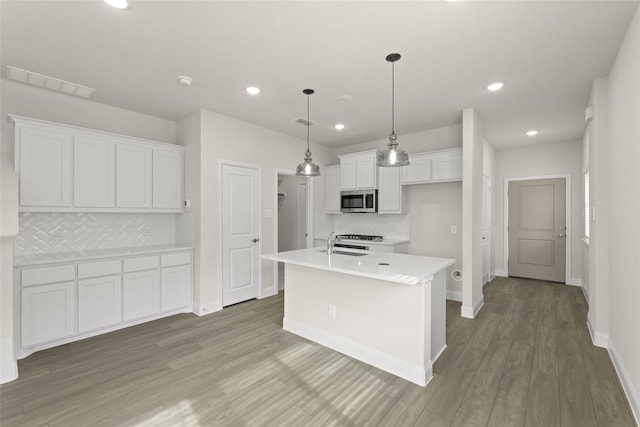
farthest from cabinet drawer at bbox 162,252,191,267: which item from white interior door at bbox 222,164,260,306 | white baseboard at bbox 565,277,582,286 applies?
white baseboard at bbox 565,277,582,286

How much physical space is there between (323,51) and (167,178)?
281 cm

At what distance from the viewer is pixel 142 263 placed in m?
3.62

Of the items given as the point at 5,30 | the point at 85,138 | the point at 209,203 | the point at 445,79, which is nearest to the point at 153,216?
the point at 209,203

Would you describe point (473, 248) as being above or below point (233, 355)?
above

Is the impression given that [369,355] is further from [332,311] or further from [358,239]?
[358,239]

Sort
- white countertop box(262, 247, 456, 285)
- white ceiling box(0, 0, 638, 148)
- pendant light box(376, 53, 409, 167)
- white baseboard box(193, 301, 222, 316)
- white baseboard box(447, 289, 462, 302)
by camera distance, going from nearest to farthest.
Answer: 1. white ceiling box(0, 0, 638, 148)
2. white countertop box(262, 247, 456, 285)
3. pendant light box(376, 53, 409, 167)
4. white baseboard box(193, 301, 222, 316)
5. white baseboard box(447, 289, 462, 302)

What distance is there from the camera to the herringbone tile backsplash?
3.27 metres

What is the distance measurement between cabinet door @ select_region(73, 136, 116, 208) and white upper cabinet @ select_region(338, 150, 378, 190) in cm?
362

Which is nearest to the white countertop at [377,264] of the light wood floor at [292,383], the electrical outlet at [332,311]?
the electrical outlet at [332,311]

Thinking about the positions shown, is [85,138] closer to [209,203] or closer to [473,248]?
[209,203]

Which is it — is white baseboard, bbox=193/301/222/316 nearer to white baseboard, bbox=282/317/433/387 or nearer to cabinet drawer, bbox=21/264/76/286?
white baseboard, bbox=282/317/433/387

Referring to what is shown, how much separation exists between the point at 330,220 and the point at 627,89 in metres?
4.64

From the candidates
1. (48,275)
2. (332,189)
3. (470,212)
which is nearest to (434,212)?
(470,212)

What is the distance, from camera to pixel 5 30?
A: 2.29m
